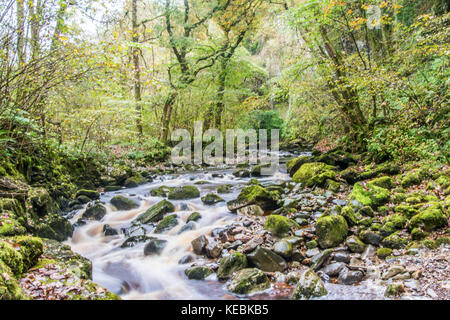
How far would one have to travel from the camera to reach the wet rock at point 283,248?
4.31 meters

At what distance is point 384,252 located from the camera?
13.2 ft

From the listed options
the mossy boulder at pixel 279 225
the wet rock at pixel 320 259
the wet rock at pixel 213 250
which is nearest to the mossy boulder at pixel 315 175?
the mossy boulder at pixel 279 225

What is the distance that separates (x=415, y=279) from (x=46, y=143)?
26.2 ft

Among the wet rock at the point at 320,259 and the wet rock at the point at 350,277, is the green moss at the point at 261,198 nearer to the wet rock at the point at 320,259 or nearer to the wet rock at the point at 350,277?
the wet rock at the point at 320,259

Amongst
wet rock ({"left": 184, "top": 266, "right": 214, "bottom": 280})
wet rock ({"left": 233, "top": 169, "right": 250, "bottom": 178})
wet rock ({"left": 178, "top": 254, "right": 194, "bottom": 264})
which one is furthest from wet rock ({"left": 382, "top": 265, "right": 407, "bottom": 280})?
wet rock ({"left": 233, "top": 169, "right": 250, "bottom": 178})

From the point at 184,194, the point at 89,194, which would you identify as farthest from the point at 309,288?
the point at 89,194

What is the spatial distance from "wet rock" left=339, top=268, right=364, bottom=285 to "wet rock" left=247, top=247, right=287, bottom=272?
0.85 meters

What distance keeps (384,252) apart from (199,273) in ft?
9.58

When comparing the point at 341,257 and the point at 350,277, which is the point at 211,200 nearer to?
the point at 341,257

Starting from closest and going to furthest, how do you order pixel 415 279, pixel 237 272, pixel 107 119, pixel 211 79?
pixel 415 279
pixel 237 272
pixel 107 119
pixel 211 79

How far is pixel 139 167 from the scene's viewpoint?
12734mm

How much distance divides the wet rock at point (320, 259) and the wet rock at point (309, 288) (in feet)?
1.64

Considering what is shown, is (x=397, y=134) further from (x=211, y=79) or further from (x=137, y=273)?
(x=211, y=79)
